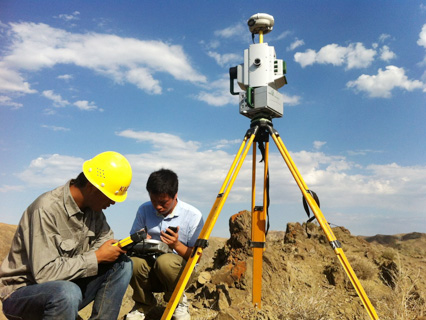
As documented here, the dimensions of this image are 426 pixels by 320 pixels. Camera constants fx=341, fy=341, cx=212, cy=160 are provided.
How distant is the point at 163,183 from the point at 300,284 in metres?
3.48

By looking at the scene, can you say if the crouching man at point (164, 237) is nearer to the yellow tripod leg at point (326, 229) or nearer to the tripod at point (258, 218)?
the tripod at point (258, 218)

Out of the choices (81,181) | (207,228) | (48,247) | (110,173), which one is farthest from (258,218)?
(48,247)

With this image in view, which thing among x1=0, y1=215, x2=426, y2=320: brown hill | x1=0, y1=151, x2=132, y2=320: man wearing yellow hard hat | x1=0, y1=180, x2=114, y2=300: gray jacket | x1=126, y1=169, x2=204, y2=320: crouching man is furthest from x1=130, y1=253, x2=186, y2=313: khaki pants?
x1=0, y1=180, x2=114, y2=300: gray jacket

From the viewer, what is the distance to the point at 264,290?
4.90m

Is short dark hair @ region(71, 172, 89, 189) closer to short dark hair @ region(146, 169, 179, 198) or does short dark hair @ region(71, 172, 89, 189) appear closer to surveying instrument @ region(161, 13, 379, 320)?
short dark hair @ region(146, 169, 179, 198)

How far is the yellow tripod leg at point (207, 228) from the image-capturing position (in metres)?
2.87

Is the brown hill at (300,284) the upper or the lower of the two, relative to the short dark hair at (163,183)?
lower

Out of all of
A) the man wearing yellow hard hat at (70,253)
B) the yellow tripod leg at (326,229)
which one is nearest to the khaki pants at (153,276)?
the man wearing yellow hard hat at (70,253)

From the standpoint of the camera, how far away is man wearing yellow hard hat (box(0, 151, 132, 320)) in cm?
245

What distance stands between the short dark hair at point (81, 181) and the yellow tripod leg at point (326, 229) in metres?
1.79

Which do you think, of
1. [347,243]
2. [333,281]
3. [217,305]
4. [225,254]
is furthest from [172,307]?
[347,243]

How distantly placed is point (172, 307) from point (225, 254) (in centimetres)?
330

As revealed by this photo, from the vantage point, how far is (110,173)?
287cm

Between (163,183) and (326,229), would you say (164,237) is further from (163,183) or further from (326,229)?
(326,229)
